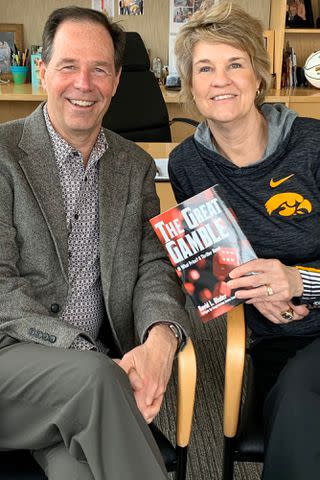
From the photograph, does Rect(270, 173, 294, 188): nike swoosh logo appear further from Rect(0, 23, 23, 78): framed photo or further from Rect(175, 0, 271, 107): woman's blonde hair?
Rect(0, 23, 23, 78): framed photo

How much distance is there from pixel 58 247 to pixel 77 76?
44cm

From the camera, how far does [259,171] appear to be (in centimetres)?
181

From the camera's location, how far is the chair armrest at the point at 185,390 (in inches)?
62.4

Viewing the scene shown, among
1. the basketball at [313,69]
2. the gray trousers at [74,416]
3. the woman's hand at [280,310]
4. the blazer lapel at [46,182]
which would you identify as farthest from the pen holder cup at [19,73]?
the gray trousers at [74,416]

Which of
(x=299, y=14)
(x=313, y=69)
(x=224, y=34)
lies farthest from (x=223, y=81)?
(x=299, y=14)

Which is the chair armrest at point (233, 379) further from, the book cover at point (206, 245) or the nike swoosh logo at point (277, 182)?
the nike swoosh logo at point (277, 182)

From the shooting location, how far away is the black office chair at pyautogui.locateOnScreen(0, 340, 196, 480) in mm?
1447

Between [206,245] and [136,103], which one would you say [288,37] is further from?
[206,245]

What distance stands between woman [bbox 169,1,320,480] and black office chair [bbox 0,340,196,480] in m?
0.21

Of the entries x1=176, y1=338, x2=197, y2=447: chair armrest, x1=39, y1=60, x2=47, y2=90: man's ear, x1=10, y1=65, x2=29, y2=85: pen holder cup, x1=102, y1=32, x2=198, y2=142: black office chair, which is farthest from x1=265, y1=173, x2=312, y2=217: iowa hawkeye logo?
x1=10, y1=65, x2=29, y2=85: pen holder cup

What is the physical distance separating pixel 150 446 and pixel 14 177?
720 millimetres

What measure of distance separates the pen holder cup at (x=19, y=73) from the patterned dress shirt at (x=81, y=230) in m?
2.96

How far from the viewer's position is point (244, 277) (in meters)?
1.67

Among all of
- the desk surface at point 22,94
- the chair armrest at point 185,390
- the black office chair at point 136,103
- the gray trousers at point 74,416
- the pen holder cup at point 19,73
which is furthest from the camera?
the pen holder cup at point 19,73
